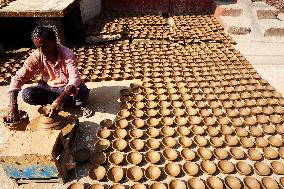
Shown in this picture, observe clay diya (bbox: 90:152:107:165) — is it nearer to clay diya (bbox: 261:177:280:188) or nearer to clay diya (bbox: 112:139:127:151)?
clay diya (bbox: 112:139:127:151)

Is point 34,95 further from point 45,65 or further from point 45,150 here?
point 45,150

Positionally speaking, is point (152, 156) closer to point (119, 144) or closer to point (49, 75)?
point (119, 144)

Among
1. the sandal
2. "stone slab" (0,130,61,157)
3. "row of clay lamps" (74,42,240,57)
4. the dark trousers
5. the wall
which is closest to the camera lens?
"stone slab" (0,130,61,157)

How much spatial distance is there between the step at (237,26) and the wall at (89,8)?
4.97 metres

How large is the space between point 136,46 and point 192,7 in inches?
181

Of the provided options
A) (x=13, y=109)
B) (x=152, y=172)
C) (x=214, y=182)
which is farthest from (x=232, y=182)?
(x=13, y=109)

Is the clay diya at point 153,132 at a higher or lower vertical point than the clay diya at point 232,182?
higher

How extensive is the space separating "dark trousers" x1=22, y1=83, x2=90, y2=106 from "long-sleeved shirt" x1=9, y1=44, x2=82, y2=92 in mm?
143

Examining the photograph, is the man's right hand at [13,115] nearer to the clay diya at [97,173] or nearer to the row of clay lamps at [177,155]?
the row of clay lamps at [177,155]

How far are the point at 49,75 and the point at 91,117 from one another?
1.04 metres

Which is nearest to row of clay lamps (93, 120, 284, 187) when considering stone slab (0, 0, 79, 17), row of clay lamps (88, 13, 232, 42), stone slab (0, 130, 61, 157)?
stone slab (0, 130, 61, 157)

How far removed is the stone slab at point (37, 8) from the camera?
6.16m

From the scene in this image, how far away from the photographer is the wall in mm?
8359

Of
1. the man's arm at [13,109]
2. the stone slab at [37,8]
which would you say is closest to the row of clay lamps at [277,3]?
the stone slab at [37,8]
